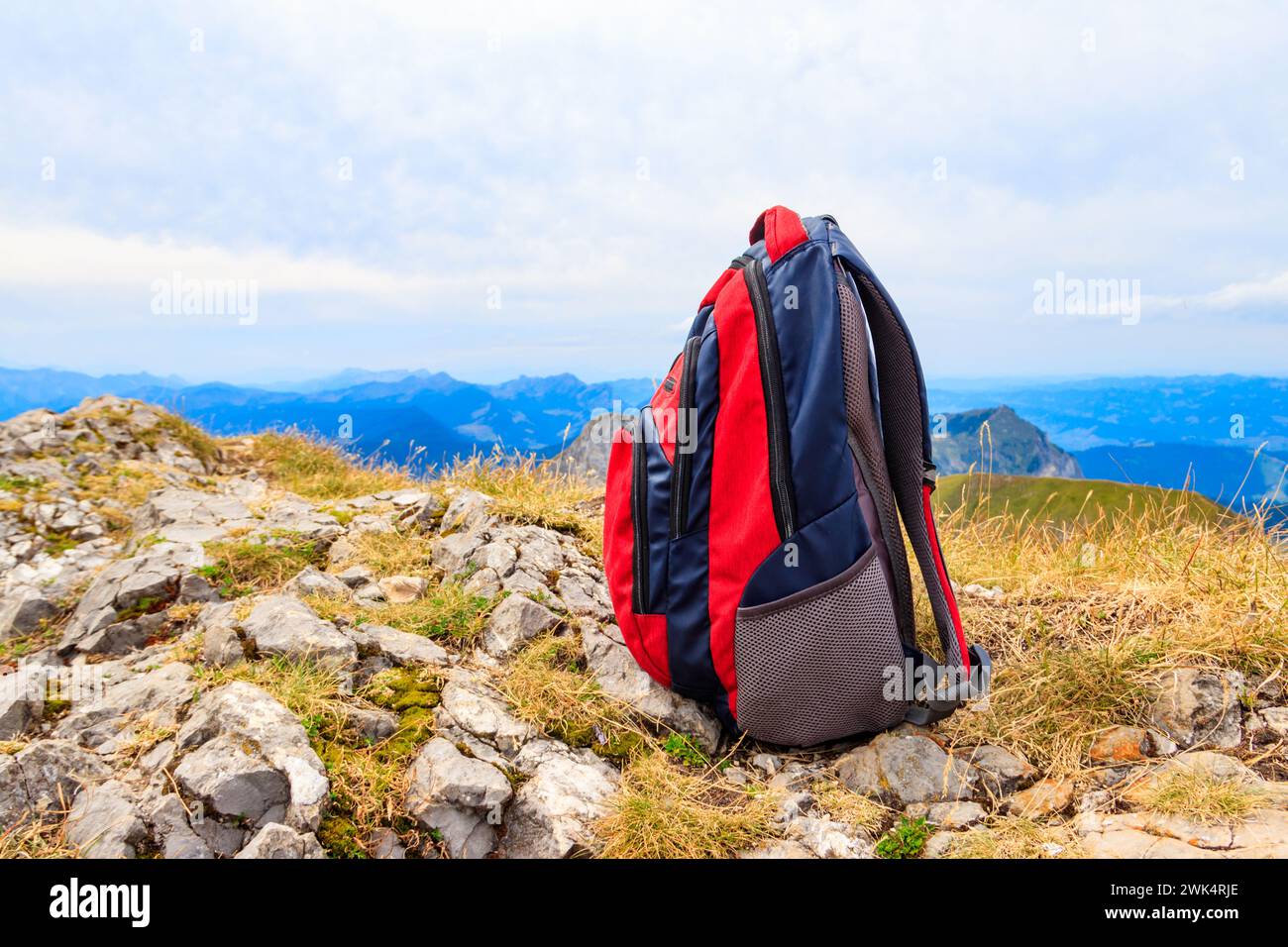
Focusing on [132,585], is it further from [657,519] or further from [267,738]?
[657,519]

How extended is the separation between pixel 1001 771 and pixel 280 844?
268 cm

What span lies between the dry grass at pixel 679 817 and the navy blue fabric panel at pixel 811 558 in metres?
0.77

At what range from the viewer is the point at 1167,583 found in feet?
12.2

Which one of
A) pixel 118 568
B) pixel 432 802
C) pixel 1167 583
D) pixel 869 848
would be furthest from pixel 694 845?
pixel 118 568

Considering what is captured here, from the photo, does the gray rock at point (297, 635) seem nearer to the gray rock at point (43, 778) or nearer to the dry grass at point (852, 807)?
the gray rock at point (43, 778)

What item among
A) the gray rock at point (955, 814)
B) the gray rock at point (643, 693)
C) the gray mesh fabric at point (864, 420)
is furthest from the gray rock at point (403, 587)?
the gray rock at point (955, 814)

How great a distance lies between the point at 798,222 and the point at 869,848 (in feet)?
8.27

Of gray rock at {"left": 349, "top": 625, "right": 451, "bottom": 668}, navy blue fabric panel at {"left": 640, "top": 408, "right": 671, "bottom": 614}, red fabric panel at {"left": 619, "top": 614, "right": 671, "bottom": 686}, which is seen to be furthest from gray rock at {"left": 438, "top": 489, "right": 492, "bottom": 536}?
navy blue fabric panel at {"left": 640, "top": 408, "right": 671, "bottom": 614}

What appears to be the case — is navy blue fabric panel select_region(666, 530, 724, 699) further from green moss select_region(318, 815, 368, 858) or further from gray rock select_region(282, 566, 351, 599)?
gray rock select_region(282, 566, 351, 599)

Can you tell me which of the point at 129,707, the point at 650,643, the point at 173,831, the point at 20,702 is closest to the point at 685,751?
the point at 650,643

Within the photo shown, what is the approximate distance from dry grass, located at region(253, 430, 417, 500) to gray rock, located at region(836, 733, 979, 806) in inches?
206

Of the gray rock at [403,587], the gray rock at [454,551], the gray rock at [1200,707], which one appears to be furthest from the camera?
the gray rock at [454,551]

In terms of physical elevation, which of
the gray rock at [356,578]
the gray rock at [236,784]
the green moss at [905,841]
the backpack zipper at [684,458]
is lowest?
the green moss at [905,841]

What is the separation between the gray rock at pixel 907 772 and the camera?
8.87ft
